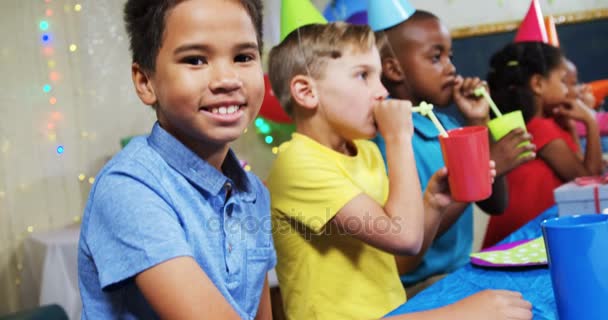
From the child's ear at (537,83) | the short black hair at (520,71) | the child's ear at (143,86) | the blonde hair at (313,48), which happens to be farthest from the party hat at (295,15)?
the child's ear at (537,83)

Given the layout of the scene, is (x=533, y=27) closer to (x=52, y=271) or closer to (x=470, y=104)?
(x=470, y=104)

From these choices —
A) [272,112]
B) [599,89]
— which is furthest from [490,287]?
[599,89]

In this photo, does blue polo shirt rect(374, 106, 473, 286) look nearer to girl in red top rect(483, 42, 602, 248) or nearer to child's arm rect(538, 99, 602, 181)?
girl in red top rect(483, 42, 602, 248)

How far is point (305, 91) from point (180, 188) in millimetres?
399

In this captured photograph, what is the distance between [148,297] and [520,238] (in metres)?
0.77

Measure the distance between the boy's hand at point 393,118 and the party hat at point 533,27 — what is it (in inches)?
34.6

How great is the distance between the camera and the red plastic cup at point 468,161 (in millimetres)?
983

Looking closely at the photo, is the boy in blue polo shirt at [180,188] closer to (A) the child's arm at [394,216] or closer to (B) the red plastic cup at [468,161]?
(A) the child's arm at [394,216]

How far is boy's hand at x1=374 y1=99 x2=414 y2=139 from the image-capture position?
1083mm

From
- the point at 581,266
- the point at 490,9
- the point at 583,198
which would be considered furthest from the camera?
the point at 490,9

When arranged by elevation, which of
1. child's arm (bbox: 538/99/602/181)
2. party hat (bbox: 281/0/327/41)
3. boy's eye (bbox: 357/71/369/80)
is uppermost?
party hat (bbox: 281/0/327/41)

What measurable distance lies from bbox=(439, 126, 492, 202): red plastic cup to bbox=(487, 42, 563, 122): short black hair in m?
0.67

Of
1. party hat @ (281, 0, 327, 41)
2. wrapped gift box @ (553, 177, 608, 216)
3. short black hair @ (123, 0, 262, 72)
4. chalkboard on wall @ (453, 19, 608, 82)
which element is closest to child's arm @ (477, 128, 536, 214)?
wrapped gift box @ (553, 177, 608, 216)

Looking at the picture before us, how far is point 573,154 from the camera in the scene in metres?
1.77
